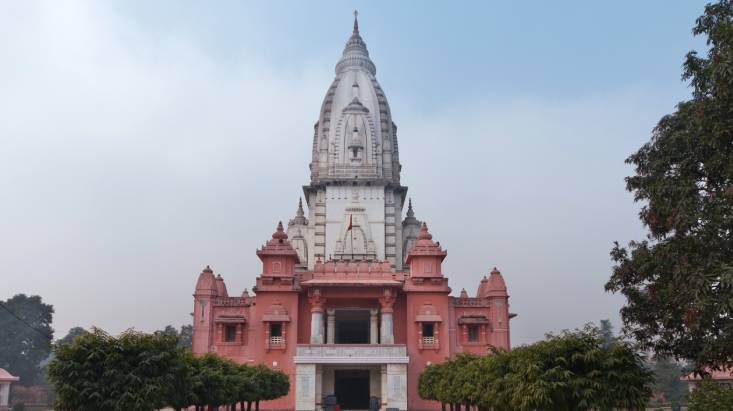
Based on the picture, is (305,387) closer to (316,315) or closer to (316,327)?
(316,327)

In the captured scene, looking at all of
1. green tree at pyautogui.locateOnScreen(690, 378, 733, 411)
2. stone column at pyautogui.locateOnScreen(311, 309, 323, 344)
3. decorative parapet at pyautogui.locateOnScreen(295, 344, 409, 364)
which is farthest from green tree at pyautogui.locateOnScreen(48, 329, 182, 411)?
stone column at pyautogui.locateOnScreen(311, 309, 323, 344)

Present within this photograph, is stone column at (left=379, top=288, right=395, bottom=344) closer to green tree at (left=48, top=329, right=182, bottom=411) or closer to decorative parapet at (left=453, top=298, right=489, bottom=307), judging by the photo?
decorative parapet at (left=453, top=298, right=489, bottom=307)

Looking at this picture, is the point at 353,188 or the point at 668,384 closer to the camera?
the point at 353,188

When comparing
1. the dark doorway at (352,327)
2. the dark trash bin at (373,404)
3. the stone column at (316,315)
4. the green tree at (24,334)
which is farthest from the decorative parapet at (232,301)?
the green tree at (24,334)

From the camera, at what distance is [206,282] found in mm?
38125

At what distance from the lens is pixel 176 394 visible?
19.2 m

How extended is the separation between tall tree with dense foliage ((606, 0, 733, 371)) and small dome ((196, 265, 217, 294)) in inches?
958

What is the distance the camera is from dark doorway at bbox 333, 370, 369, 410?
3912 cm

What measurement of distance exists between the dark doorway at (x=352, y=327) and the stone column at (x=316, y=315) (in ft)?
10.4

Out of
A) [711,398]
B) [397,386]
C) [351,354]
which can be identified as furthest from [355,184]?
[711,398]

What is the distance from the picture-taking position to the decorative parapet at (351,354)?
35094 mm

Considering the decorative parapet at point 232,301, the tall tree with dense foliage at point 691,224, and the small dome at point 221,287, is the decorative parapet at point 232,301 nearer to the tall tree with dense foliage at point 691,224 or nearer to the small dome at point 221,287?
the small dome at point 221,287

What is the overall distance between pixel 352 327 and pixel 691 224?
3008 cm

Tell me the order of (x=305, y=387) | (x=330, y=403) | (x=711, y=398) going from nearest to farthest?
(x=711, y=398) → (x=330, y=403) → (x=305, y=387)
